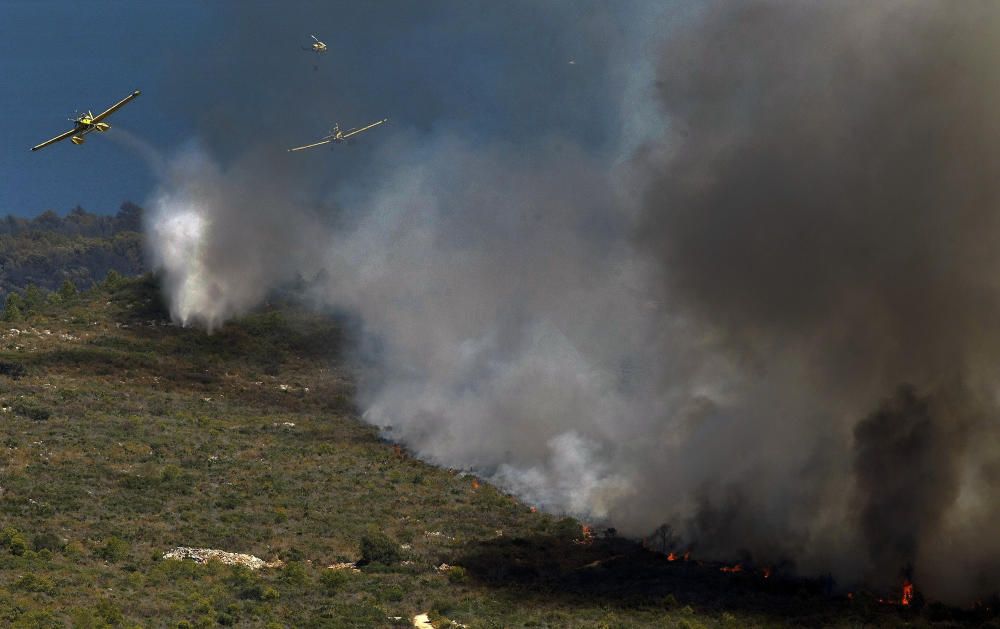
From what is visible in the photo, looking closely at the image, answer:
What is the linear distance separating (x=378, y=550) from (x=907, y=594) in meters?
31.6

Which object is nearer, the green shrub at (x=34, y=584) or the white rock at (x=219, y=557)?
the green shrub at (x=34, y=584)

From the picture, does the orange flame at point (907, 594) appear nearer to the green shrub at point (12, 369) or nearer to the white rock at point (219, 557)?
the white rock at point (219, 557)

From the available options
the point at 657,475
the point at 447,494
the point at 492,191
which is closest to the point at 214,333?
the point at 492,191

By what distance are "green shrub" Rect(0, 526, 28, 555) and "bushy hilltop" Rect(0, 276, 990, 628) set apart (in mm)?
190

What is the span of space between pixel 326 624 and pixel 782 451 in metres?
31.0

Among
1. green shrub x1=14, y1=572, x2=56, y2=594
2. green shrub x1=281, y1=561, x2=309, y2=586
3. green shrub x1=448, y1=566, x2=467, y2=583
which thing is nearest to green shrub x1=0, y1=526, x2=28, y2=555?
green shrub x1=14, y1=572, x2=56, y2=594

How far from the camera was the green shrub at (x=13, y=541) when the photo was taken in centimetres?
6794

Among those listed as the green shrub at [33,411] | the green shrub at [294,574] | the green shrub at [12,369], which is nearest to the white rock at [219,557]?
the green shrub at [294,574]

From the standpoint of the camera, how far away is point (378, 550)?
7519 centimetres

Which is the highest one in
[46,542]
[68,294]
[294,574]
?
[68,294]

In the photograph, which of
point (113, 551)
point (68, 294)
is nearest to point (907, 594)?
point (113, 551)

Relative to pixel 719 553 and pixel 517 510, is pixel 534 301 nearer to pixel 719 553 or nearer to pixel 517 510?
pixel 517 510

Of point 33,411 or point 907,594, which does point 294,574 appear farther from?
point 33,411

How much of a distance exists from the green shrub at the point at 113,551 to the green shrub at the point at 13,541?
13.7 ft
